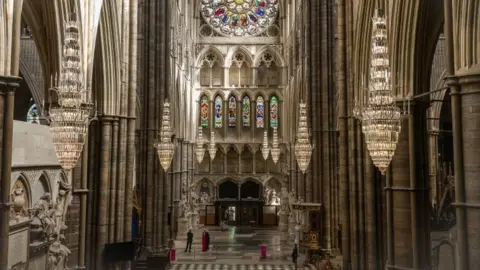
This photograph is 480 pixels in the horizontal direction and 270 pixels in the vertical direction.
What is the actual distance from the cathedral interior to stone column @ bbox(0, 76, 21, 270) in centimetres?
2

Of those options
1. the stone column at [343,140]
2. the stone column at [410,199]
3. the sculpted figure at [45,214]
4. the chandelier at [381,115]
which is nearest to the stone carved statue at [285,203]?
the stone column at [343,140]

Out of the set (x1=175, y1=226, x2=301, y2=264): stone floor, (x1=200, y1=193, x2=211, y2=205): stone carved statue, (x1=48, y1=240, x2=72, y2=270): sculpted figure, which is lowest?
(x1=175, y1=226, x2=301, y2=264): stone floor

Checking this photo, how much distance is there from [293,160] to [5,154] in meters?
30.1

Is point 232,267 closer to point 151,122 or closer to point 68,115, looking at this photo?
point 151,122

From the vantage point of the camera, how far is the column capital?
9.24m

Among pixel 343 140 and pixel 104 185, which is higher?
pixel 343 140

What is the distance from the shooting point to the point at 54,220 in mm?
Answer: 12172

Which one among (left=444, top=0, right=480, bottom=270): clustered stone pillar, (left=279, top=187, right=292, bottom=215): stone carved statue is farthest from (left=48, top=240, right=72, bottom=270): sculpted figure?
(left=279, top=187, right=292, bottom=215): stone carved statue

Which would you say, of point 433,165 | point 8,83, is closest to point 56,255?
point 8,83

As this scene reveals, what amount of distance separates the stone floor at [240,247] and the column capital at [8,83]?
18243 millimetres

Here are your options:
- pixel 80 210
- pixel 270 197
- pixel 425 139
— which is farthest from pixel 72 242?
pixel 270 197

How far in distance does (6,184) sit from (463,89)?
8.35 metres

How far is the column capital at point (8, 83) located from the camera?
364 inches

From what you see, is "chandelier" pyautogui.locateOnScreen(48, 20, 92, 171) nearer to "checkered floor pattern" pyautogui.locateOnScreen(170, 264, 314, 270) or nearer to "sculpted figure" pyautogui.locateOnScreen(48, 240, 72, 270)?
"sculpted figure" pyautogui.locateOnScreen(48, 240, 72, 270)
